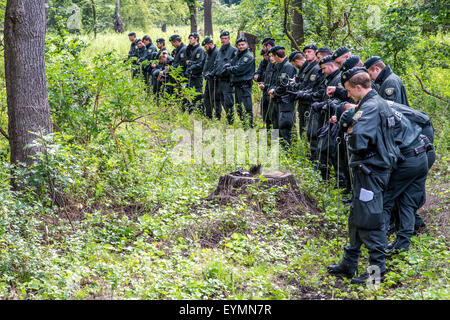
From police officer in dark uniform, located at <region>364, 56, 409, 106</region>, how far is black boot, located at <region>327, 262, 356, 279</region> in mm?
2322

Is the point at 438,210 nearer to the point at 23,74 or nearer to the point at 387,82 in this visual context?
the point at 387,82

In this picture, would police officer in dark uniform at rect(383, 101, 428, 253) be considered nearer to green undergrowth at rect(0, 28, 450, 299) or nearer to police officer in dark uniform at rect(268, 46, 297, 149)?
green undergrowth at rect(0, 28, 450, 299)

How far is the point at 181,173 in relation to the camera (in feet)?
25.0

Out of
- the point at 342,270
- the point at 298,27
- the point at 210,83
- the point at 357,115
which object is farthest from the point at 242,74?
the point at 342,270

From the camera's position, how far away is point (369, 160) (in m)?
4.64

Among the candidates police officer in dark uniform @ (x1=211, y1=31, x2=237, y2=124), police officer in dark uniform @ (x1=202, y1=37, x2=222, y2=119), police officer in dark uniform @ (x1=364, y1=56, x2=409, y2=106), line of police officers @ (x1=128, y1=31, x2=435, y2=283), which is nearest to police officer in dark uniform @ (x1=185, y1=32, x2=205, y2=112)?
police officer in dark uniform @ (x1=202, y1=37, x2=222, y2=119)

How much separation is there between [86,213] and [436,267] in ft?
14.0

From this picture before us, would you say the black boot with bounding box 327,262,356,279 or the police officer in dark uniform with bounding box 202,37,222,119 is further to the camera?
the police officer in dark uniform with bounding box 202,37,222,119

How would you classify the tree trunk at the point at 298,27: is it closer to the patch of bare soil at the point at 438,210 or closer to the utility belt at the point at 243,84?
the utility belt at the point at 243,84

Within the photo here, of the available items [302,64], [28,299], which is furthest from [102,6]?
[28,299]

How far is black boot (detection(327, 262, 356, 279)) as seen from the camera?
4.93 metres

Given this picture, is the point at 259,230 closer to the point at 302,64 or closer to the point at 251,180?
the point at 251,180

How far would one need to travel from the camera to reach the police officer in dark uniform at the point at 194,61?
12273 millimetres

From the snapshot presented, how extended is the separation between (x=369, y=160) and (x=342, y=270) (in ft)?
4.09
